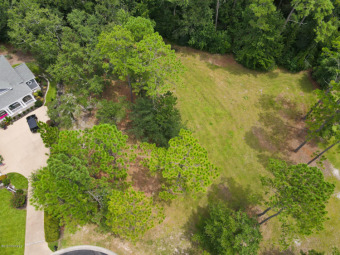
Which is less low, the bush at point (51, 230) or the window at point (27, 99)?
the window at point (27, 99)

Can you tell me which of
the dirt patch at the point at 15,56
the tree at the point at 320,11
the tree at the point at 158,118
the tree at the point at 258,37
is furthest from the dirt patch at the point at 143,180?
the tree at the point at 320,11

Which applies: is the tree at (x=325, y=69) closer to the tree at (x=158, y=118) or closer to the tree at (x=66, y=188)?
the tree at (x=158, y=118)

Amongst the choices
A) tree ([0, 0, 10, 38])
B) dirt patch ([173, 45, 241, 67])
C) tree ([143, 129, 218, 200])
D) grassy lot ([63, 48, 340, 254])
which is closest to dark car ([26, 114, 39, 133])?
grassy lot ([63, 48, 340, 254])

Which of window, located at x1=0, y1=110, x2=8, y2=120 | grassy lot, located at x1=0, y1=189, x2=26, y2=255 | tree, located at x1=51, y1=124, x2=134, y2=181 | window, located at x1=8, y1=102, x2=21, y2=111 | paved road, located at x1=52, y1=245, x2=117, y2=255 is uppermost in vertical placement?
tree, located at x1=51, y1=124, x2=134, y2=181

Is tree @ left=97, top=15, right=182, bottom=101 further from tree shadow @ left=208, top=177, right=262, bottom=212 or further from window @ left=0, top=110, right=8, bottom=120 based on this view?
window @ left=0, top=110, right=8, bottom=120

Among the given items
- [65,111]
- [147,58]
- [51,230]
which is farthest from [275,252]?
[65,111]

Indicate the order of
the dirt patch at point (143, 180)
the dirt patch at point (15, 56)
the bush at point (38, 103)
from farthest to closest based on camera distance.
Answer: the dirt patch at point (15, 56) < the bush at point (38, 103) < the dirt patch at point (143, 180)
